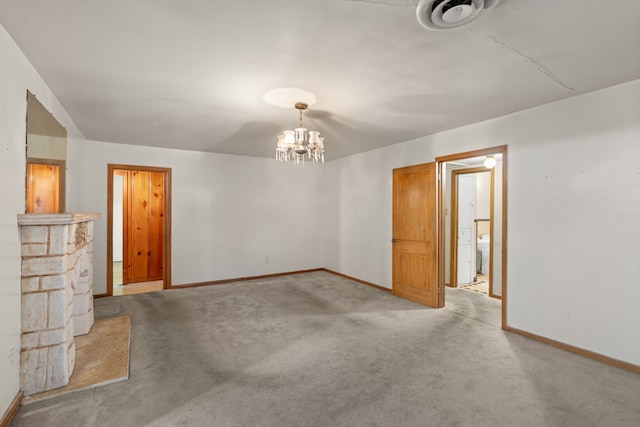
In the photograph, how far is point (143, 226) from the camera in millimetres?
5879

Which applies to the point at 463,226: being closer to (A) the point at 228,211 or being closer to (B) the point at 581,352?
(B) the point at 581,352

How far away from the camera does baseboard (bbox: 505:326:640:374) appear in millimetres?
2543

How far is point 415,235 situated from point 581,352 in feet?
7.15

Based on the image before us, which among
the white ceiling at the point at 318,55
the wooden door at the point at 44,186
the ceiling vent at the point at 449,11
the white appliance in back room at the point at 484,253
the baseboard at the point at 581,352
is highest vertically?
the white ceiling at the point at 318,55

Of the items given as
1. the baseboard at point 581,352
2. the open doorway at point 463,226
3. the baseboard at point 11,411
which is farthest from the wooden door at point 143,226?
the baseboard at point 581,352

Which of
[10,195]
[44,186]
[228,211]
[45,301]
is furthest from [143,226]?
[10,195]

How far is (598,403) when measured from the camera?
6.94ft

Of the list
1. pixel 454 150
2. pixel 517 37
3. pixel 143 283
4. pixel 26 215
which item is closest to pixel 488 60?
pixel 517 37

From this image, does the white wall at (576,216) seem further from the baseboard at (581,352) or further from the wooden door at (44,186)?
the wooden door at (44,186)

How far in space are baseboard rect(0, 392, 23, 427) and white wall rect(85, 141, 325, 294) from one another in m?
2.94

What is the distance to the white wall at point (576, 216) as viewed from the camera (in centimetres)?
257

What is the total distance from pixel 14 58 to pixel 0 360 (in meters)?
1.88

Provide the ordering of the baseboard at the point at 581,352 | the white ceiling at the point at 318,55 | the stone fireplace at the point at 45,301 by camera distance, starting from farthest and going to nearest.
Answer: the baseboard at the point at 581,352
the stone fireplace at the point at 45,301
the white ceiling at the point at 318,55

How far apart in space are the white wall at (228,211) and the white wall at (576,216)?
138 inches
